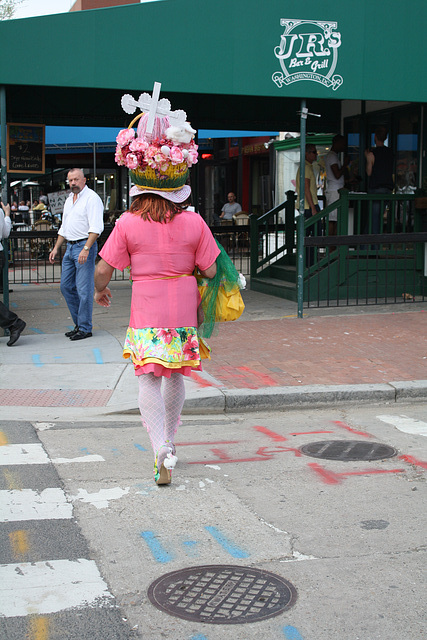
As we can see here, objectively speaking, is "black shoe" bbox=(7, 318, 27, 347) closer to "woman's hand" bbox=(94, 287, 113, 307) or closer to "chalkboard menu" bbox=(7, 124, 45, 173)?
"chalkboard menu" bbox=(7, 124, 45, 173)

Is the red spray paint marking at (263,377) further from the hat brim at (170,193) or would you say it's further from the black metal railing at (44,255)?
the black metal railing at (44,255)

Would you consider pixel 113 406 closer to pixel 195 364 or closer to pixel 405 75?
pixel 195 364

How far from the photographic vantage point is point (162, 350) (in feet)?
15.9

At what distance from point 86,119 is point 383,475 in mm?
10901

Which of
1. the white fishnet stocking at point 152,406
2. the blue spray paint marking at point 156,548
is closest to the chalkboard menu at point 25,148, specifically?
the white fishnet stocking at point 152,406

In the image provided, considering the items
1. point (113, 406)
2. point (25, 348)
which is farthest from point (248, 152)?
point (113, 406)

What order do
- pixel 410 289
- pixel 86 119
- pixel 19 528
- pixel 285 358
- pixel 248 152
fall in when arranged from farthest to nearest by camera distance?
pixel 248 152
pixel 86 119
pixel 410 289
pixel 285 358
pixel 19 528

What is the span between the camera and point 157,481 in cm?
493

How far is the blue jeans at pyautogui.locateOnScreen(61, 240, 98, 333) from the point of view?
953cm

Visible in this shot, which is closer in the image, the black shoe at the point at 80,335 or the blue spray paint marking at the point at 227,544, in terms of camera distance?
the blue spray paint marking at the point at 227,544

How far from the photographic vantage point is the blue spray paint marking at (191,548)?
3943 millimetres

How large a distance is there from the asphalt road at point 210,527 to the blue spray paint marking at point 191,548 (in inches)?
0.4

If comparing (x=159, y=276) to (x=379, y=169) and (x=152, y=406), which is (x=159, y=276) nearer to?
(x=152, y=406)

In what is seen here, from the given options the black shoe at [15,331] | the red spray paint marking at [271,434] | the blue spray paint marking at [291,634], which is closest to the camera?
the blue spray paint marking at [291,634]
